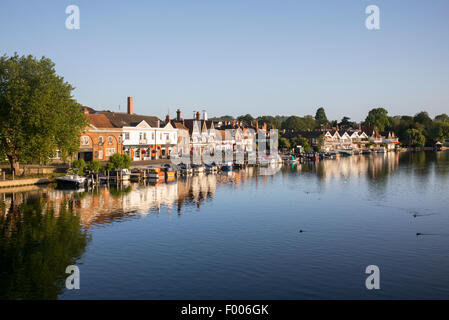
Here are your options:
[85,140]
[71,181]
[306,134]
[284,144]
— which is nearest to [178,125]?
[85,140]

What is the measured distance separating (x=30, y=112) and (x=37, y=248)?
33586 millimetres

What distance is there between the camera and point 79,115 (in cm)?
6744

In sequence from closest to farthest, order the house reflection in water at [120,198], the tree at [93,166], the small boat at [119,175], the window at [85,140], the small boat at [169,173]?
the house reflection in water at [120,198] < the tree at [93,166] < the small boat at [119,175] < the small boat at [169,173] < the window at [85,140]

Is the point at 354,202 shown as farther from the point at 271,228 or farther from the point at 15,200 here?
the point at 15,200

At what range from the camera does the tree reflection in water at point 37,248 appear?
2352 centimetres

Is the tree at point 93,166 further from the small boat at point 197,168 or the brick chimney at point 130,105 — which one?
the brick chimney at point 130,105

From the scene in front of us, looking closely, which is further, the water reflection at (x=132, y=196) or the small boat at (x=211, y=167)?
the small boat at (x=211, y=167)

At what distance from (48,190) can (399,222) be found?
154 ft

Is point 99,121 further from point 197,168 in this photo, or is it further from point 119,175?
point 197,168

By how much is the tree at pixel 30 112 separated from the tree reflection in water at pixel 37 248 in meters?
15.7

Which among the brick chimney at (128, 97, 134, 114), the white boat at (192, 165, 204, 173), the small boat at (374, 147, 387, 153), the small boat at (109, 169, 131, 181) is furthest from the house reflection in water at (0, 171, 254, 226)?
the small boat at (374, 147, 387, 153)

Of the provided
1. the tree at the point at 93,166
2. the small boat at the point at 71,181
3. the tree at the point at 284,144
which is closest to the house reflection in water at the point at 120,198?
the small boat at the point at 71,181

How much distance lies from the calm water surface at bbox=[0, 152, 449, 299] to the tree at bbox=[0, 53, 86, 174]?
21.6ft
